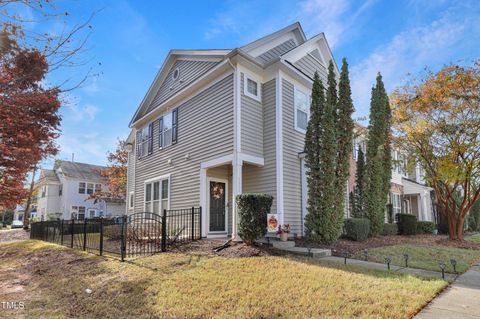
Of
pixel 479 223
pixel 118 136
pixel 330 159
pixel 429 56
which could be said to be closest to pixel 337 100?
pixel 330 159

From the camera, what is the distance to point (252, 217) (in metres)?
7.75

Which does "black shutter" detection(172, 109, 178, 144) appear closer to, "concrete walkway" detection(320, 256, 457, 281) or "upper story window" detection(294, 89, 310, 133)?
"upper story window" detection(294, 89, 310, 133)

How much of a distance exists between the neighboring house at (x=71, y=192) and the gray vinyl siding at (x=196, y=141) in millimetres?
22657

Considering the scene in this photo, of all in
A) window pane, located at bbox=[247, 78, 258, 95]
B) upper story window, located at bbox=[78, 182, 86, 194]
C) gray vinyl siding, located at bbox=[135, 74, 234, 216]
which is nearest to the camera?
gray vinyl siding, located at bbox=[135, 74, 234, 216]

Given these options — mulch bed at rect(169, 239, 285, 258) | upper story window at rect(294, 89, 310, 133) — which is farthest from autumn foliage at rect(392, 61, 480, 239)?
mulch bed at rect(169, 239, 285, 258)

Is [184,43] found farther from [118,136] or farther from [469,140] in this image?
[118,136]

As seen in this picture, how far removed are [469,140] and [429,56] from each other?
378cm

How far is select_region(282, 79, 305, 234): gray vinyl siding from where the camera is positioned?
33.3ft

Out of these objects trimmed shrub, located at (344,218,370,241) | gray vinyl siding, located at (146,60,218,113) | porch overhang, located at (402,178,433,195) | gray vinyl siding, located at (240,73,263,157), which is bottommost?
trimmed shrub, located at (344,218,370,241)

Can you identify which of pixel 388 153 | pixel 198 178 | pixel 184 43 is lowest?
pixel 198 178

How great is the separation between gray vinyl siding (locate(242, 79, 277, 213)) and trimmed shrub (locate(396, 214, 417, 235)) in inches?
352

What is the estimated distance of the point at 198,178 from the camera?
448 inches

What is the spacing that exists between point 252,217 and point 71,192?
109ft

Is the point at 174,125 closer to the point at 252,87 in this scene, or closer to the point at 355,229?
the point at 252,87
